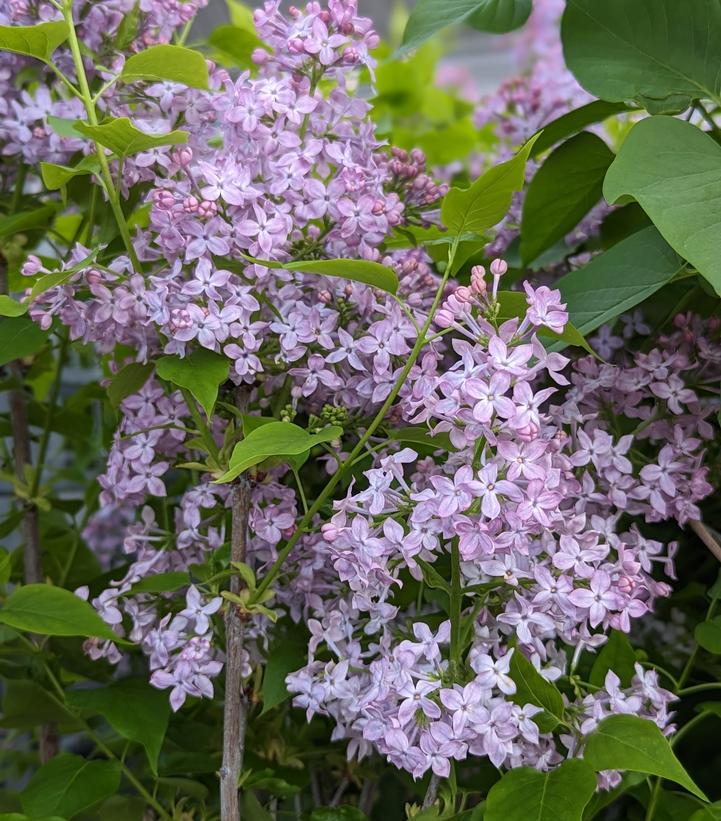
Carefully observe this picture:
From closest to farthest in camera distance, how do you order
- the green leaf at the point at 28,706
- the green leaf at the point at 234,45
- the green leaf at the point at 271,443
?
the green leaf at the point at 271,443, the green leaf at the point at 28,706, the green leaf at the point at 234,45

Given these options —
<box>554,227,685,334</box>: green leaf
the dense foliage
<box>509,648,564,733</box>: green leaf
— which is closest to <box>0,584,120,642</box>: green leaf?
the dense foliage

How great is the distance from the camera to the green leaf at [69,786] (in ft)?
2.01

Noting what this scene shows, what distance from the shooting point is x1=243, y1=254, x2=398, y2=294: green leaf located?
0.48 m

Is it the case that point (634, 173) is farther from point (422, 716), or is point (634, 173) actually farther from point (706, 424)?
point (422, 716)

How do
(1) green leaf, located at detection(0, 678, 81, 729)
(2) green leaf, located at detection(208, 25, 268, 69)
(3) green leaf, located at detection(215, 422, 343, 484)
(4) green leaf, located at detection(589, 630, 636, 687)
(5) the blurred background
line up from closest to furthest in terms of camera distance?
1. (3) green leaf, located at detection(215, 422, 343, 484)
2. (4) green leaf, located at detection(589, 630, 636, 687)
3. (1) green leaf, located at detection(0, 678, 81, 729)
4. (2) green leaf, located at detection(208, 25, 268, 69)
5. (5) the blurred background

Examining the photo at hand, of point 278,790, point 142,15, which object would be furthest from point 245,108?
point 278,790

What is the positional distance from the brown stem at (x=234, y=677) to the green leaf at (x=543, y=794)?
15 cm

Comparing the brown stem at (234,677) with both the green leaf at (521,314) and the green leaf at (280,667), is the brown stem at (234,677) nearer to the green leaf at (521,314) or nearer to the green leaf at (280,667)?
the green leaf at (280,667)

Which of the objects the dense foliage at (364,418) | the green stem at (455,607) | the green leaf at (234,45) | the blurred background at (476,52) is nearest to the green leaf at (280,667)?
the dense foliage at (364,418)

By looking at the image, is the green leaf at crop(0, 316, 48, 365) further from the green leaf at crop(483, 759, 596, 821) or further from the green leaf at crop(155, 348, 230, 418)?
the green leaf at crop(483, 759, 596, 821)

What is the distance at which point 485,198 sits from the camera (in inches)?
20.2

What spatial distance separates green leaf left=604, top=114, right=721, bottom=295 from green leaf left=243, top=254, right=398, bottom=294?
12cm

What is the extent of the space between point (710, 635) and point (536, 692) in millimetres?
148

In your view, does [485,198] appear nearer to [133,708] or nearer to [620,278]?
[620,278]
